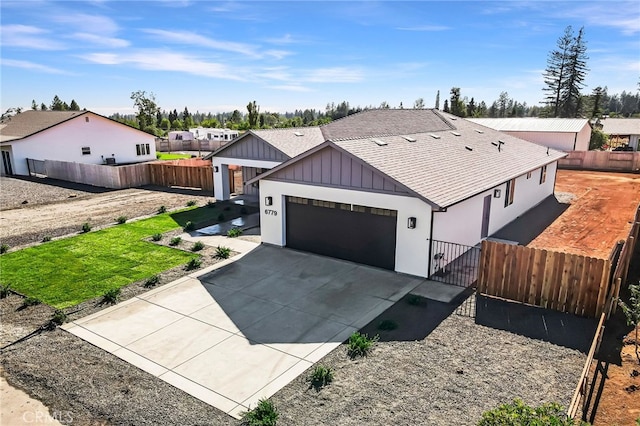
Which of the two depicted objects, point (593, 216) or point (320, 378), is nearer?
point (320, 378)

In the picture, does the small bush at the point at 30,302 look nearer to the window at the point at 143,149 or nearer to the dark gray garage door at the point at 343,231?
the dark gray garage door at the point at 343,231

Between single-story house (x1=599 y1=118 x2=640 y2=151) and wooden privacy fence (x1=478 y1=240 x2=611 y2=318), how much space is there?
52.2 m

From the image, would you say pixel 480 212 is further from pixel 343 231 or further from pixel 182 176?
pixel 182 176

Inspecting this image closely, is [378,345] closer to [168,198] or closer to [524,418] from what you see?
[524,418]

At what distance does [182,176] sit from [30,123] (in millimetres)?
20475

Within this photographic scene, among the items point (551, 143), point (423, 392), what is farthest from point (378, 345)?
point (551, 143)

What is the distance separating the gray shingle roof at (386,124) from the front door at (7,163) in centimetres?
2617

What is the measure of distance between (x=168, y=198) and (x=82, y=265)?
466 inches

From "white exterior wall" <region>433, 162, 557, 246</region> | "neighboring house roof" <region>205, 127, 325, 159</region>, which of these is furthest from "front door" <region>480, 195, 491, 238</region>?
"neighboring house roof" <region>205, 127, 325, 159</region>

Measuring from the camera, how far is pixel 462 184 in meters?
14.6

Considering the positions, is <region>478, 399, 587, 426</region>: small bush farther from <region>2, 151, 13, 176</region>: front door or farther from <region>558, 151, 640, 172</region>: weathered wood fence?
<region>2, 151, 13, 176</region>: front door

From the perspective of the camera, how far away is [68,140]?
1483 inches

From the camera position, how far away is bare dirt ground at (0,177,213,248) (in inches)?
754

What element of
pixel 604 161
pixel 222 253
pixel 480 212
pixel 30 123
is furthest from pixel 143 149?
pixel 604 161
